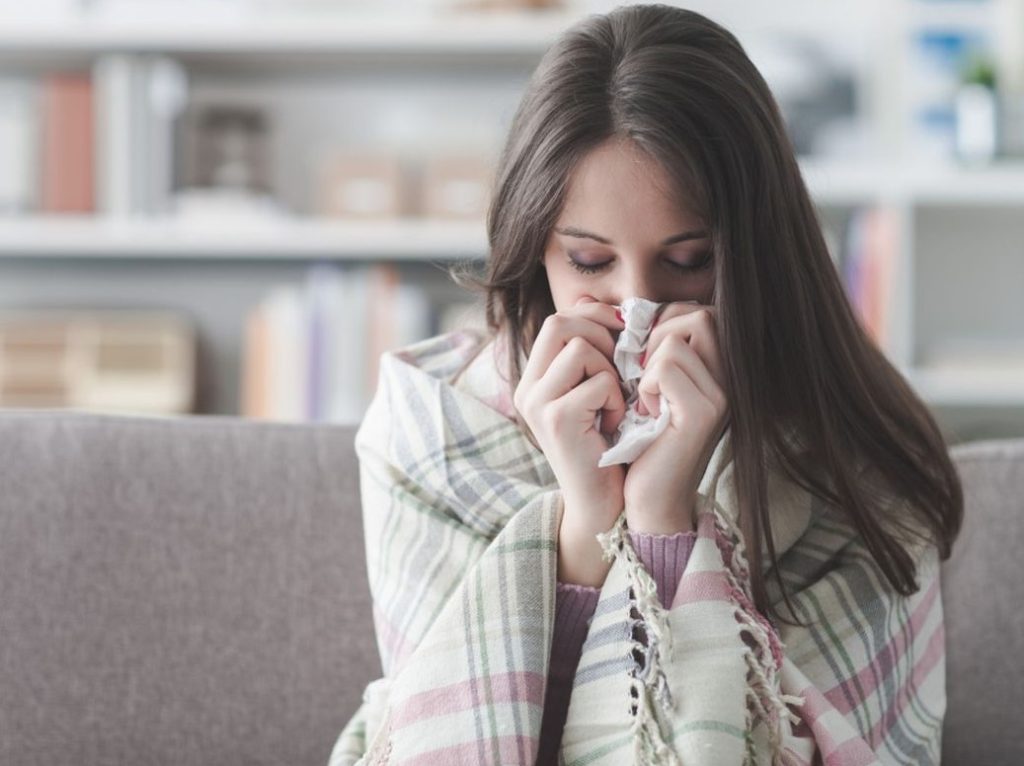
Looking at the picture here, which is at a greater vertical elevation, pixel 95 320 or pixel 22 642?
pixel 95 320

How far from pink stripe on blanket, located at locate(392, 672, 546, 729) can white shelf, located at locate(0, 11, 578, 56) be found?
171 centimetres

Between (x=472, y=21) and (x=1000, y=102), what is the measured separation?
3.27 feet

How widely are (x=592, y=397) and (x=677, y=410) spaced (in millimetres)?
65

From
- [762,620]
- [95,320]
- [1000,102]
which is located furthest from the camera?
[95,320]

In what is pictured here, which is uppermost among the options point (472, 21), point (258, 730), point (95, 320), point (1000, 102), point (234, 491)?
point (472, 21)

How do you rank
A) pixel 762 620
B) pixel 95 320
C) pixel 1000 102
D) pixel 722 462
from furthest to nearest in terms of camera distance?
1. pixel 95 320
2. pixel 1000 102
3. pixel 722 462
4. pixel 762 620

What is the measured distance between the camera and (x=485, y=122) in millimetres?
2688

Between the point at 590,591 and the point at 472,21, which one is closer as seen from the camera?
the point at 590,591

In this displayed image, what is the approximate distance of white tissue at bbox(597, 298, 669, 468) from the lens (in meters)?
1.01

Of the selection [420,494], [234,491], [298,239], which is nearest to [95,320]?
[298,239]

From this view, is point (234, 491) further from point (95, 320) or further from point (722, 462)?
point (95, 320)

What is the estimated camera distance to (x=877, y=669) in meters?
1.07

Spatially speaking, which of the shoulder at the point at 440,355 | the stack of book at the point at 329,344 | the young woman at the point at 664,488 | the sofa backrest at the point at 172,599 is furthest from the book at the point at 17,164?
the young woman at the point at 664,488

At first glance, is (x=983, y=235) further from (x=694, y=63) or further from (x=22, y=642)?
(x=22, y=642)
